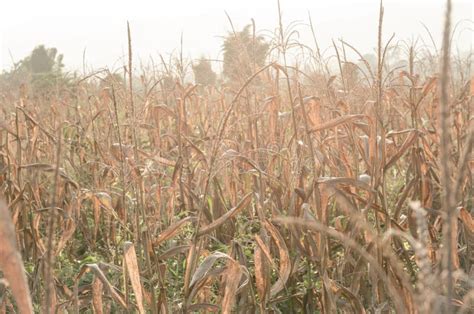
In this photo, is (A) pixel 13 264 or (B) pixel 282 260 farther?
(B) pixel 282 260

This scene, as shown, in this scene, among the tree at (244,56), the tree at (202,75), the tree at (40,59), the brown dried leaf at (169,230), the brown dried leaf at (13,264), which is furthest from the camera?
the tree at (40,59)

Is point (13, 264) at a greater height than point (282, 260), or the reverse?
point (13, 264)

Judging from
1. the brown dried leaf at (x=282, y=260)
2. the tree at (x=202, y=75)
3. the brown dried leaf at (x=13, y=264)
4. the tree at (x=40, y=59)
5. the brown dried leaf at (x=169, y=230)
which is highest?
the tree at (x=40, y=59)

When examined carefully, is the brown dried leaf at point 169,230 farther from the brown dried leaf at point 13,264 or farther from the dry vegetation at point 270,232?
the brown dried leaf at point 13,264

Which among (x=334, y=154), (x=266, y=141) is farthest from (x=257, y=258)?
(x=266, y=141)

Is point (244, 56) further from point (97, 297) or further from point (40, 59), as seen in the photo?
point (40, 59)

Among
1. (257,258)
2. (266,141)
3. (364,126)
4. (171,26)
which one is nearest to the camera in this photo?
(257,258)

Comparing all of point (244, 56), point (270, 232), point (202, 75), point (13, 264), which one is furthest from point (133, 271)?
point (202, 75)

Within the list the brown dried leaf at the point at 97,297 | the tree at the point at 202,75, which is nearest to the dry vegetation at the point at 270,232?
the brown dried leaf at the point at 97,297

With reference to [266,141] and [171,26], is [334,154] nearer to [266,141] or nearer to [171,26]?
[266,141]

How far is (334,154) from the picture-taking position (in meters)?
2.12

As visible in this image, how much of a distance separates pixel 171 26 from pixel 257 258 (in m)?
165

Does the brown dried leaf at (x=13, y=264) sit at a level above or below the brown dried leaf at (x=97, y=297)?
above

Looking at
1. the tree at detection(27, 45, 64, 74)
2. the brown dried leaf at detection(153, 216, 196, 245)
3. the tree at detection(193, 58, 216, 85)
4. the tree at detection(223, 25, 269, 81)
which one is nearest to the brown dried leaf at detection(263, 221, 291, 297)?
the brown dried leaf at detection(153, 216, 196, 245)
